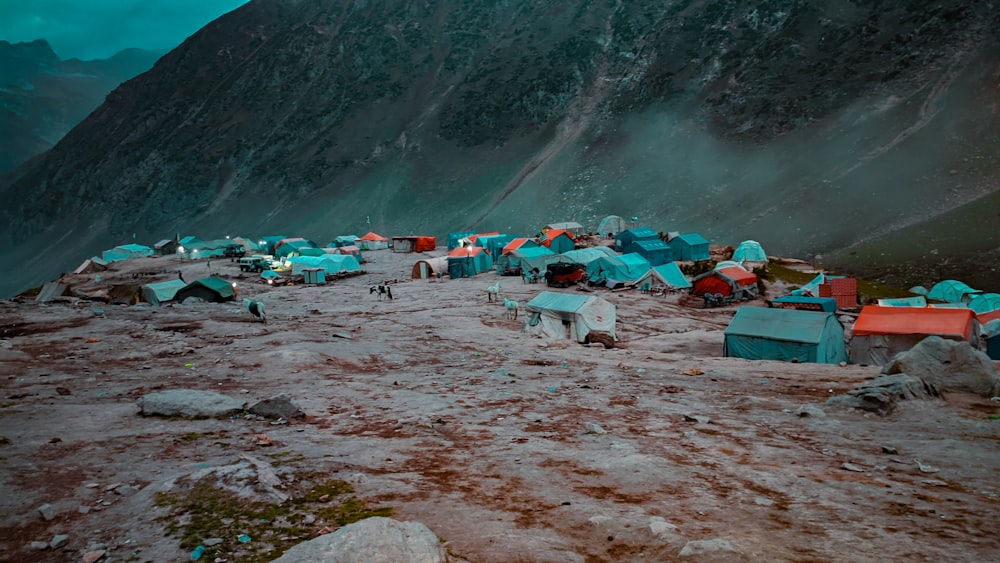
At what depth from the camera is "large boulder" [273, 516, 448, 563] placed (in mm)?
4445

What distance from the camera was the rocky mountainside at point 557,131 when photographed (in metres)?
53.6

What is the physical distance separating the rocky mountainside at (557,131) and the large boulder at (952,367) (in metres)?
34.7

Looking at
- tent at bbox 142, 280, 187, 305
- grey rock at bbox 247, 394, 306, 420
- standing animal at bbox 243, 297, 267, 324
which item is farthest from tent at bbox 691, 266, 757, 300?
tent at bbox 142, 280, 187, 305

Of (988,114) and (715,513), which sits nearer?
(715,513)

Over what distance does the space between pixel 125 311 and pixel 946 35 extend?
289ft

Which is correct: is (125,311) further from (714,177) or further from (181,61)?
(181,61)

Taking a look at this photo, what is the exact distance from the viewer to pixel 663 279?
34.3 metres

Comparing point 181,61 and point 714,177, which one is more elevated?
point 181,61

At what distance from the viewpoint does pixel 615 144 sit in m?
80.2

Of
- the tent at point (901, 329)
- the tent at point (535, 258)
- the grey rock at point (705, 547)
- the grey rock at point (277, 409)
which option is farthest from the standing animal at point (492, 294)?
the grey rock at point (705, 547)

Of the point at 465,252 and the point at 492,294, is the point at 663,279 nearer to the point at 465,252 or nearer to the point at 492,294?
the point at 492,294

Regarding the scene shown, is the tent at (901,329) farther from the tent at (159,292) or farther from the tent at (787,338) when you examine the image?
the tent at (159,292)

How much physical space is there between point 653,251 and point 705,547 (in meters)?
40.0

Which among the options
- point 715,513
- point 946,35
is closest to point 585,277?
point 715,513
